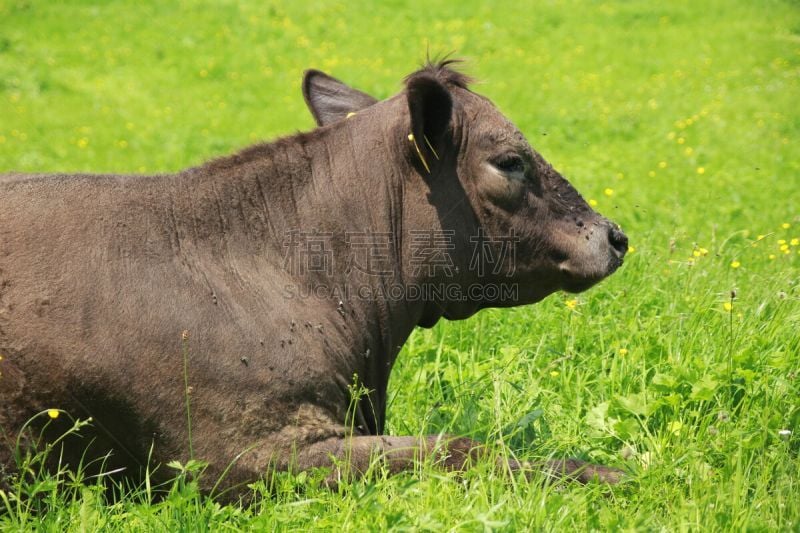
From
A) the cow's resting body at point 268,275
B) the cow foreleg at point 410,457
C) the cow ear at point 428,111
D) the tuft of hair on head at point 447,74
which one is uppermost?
the tuft of hair on head at point 447,74

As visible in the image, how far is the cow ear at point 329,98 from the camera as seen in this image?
589cm

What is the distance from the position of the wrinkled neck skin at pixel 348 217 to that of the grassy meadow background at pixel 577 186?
0.62 m

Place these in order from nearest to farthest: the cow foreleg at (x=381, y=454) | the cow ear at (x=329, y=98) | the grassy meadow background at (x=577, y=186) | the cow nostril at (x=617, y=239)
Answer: the grassy meadow background at (x=577, y=186) → the cow foreleg at (x=381, y=454) → the cow nostril at (x=617, y=239) → the cow ear at (x=329, y=98)

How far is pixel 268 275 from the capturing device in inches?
192

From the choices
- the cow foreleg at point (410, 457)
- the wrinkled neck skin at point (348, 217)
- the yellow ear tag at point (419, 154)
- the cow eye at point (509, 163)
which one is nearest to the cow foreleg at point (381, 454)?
the cow foreleg at point (410, 457)

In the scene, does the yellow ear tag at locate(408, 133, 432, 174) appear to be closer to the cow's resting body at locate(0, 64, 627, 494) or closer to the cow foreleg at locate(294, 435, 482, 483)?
the cow's resting body at locate(0, 64, 627, 494)

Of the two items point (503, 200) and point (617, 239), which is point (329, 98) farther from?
point (617, 239)

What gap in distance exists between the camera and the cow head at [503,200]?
5117mm

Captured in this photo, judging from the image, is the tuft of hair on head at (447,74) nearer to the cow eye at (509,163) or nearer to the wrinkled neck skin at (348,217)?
the wrinkled neck skin at (348,217)

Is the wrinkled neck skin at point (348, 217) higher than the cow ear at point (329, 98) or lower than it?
lower

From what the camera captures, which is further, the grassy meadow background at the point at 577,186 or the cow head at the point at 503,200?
the cow head at the point at 503,200

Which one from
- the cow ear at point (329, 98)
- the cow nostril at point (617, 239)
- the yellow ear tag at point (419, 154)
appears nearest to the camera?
the yellow ear tag at point (419, 154)

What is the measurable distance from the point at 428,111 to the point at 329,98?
1.18m

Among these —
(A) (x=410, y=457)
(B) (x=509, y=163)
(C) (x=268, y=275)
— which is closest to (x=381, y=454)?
(A) (x=410, y=457)
